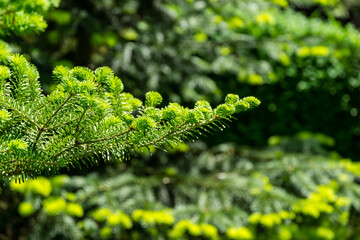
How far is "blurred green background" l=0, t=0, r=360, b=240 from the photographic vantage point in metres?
3.14

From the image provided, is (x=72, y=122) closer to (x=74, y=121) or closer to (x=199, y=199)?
(x=74, y=121)

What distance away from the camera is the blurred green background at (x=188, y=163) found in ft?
10.3

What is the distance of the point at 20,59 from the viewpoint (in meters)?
1.11

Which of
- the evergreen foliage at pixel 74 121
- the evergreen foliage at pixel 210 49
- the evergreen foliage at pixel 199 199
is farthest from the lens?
the evergreen foliage at pixel 210 49

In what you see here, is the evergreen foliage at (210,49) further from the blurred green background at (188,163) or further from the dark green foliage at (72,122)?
the dark green foliage at (72,122)

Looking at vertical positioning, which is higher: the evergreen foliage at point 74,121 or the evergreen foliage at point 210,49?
the evergreen foliage at point 210,49

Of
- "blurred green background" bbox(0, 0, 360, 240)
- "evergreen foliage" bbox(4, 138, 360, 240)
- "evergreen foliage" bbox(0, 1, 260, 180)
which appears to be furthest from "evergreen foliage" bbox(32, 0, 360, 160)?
"evergreen foliage" bbox(0, 1, 260, 180)

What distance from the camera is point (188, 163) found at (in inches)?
161

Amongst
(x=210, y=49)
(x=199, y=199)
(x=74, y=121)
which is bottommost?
(x=199, y=199)

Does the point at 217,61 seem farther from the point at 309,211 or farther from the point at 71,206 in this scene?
the point at 71,206

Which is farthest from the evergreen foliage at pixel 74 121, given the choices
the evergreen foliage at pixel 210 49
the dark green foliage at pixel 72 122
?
the evergreen foliage at pixel 210 49

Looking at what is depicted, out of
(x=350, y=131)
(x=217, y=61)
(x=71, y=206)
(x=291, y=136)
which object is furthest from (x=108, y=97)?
(x=350, y=131)

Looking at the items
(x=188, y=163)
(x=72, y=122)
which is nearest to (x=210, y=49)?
(x=188, y=163)

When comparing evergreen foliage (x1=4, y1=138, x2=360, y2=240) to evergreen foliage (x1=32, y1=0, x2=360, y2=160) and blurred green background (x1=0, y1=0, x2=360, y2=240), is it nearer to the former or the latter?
blurred green background (x1=0, y1=0, x2=360, y2=240)
